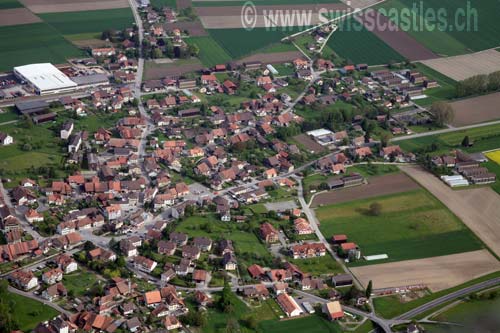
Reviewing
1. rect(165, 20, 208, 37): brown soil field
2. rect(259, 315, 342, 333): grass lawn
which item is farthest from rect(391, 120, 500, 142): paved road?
rect(165, 20, 208, 37): brown soil field

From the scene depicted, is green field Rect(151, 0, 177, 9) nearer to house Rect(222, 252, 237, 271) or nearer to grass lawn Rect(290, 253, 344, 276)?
grass lawn Rect(290, 253, 344, 276)

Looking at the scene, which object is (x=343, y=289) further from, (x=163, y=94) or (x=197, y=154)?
(x=163, y=94)

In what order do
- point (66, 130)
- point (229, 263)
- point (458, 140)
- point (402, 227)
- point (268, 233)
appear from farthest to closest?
1. point (458, 140)
2. point (66, 130)
3. point (402, 227)
4. point (268, 233)
5. point (229, 263)

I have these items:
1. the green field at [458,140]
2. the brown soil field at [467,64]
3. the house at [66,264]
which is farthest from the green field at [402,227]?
the brown soil field at [467,64]

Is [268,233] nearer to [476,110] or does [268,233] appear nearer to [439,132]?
[439,132]

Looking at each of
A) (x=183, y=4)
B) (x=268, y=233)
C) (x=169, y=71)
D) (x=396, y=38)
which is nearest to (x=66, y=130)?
(x=169, y=71)

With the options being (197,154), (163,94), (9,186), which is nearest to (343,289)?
(197,154)
